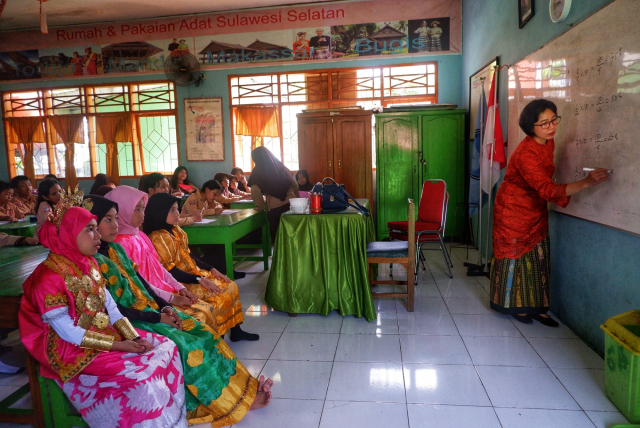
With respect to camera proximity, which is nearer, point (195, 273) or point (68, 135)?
point (195, 273)

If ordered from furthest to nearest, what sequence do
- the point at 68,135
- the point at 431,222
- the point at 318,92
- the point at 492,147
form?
1. the point at 68,135
2. the point at 318,92
3. the point at 431,222
4. the point at 492,147

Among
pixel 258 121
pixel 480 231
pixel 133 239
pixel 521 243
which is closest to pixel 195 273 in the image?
pixel 133 239

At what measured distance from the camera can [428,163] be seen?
5555 mm

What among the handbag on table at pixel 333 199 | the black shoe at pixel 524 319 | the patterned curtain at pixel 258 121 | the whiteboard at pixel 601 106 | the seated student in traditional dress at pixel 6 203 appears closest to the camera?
the whiteboard at pixel 601 106

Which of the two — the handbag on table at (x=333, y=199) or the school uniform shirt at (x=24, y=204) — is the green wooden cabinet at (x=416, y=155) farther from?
the school uniform shirt at (x=24, y=204)

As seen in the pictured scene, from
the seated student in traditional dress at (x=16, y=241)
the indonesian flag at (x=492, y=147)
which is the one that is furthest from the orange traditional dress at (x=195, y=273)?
the indonesian flag at (x=492, y=147)

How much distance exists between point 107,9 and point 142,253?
5909mm

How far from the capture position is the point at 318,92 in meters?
6.66

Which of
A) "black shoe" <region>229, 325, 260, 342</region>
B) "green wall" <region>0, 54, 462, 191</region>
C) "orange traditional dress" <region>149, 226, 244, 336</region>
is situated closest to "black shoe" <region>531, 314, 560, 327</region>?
"black shoe" <region>229, 325, 260, 342</region>

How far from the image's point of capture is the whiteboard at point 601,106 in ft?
6.66

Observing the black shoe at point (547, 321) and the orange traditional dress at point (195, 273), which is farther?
the black shoe at point (547, 321)

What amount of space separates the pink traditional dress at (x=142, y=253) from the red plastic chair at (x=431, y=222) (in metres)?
2.32

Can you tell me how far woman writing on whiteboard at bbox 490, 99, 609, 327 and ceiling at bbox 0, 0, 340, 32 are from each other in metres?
4.85

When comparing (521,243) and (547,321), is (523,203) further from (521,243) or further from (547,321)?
(547,321)
